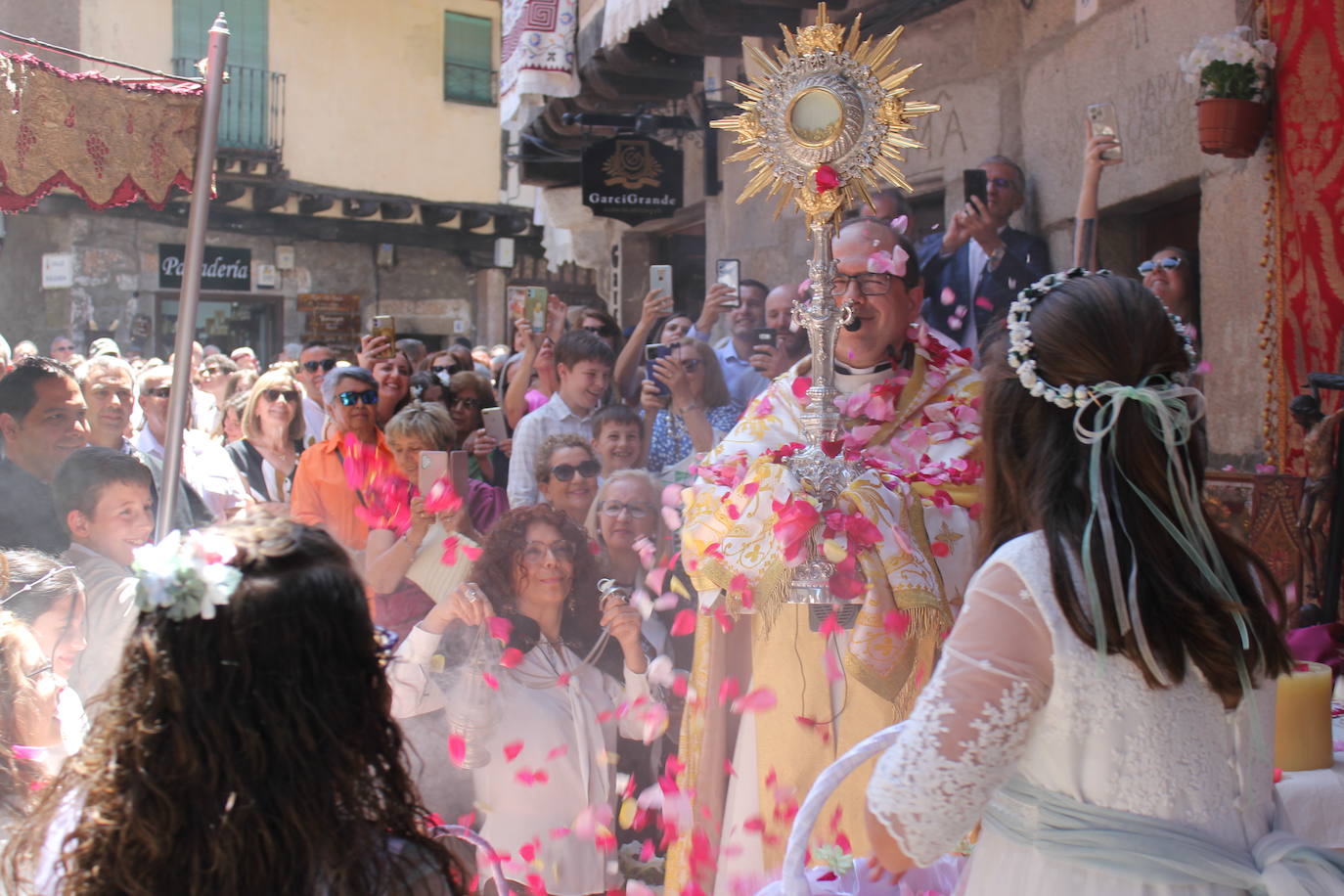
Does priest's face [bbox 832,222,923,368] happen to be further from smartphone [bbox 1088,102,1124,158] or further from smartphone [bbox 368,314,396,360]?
smartphone [bbox 368,314,396,360]

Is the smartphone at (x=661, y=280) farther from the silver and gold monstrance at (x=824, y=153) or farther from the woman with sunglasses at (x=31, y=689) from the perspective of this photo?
the woman with sunglasses at (x=31, y=689)

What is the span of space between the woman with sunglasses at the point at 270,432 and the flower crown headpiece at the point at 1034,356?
13.9 feet

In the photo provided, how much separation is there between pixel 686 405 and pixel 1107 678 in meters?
3.19

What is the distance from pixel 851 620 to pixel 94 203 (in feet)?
8.03

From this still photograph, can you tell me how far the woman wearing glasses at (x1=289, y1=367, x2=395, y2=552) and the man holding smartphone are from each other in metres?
1.30

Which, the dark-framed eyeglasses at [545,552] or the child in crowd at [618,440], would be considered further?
the child in crowd at [618,440]

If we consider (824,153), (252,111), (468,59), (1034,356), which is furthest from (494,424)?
(468,59)

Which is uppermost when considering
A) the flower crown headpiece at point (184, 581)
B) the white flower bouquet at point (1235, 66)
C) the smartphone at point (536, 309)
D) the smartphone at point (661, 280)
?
the white flower bouquet at point (1235, 66)

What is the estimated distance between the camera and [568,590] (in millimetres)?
3721

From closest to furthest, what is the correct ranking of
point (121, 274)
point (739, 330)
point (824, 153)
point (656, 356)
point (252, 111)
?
point (824, 153)
point (656, 356)
point (739, 330)
point (121, 274)
point (252, 111)

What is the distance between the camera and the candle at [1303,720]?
2168 mm

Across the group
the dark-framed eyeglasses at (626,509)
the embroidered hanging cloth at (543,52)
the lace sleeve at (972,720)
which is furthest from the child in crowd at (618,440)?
the embroidered hanging cloth at (543,52)

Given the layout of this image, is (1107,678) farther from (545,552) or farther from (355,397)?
(355,397)

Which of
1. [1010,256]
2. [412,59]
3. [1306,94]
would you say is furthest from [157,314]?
[1306,94]
